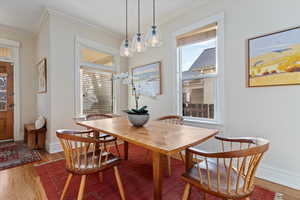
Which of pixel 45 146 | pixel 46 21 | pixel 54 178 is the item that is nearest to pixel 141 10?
pixel 46 21

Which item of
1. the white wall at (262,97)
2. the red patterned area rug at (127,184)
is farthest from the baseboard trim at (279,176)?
the red patterned area rug at (127,184)

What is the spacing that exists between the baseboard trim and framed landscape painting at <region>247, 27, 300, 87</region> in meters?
1.08

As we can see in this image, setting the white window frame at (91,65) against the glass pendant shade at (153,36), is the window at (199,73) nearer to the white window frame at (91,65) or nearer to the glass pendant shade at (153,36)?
the glass pendant shade at (153,36)

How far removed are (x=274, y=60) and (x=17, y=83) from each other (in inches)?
202

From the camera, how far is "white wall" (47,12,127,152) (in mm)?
2783

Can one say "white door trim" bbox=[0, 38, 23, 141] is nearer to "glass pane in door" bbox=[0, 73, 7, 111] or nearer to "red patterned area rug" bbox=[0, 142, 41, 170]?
"glass pane in door" bbox=[0, 73, 7, 111]

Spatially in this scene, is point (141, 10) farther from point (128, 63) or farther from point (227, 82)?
point (227, 82)

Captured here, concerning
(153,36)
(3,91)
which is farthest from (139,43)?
(3,91)

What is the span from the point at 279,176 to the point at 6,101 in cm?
539

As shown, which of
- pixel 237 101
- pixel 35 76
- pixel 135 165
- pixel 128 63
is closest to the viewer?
pixel 237 101

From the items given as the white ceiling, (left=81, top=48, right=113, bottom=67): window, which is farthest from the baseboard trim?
(left=81, top=48, right=113, bottom=67): window

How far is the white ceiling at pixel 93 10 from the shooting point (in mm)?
2518

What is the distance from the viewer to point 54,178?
6.23ft

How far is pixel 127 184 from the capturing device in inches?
70.2
